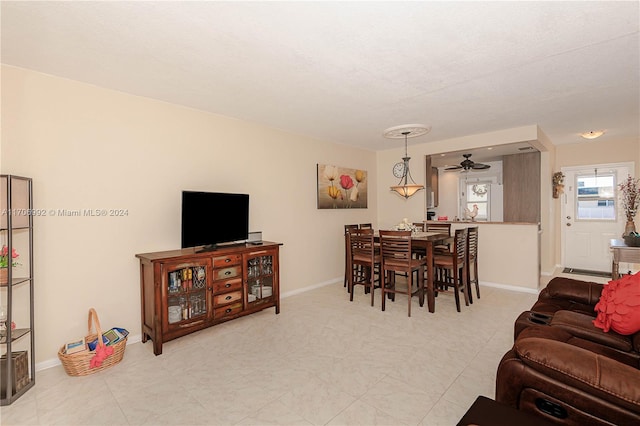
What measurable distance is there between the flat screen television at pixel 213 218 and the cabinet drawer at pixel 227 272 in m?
0.30

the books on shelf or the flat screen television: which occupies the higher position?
the flat screen television

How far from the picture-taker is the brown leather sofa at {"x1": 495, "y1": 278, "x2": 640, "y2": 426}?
121cm

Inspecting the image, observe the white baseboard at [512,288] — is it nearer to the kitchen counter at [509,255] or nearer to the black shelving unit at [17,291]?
the kitchen counter at [509,255]

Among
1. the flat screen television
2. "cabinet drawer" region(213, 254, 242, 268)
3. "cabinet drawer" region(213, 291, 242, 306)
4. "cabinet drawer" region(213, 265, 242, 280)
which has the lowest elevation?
"cabinet drawer" region(213, 291, 242, 306)

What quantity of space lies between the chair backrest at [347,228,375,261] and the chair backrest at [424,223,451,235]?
1.53m

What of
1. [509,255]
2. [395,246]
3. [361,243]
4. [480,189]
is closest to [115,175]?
[361,243]

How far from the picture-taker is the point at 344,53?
87.7 inches

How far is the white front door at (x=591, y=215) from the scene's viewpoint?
543 centimetres

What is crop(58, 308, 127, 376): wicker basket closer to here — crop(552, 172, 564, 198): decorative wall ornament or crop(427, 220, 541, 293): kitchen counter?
crop(427, 220, 541, 293): kitchen counter

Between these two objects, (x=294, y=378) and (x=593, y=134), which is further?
(x=593, y=134)

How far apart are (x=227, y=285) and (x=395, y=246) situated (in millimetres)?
2011

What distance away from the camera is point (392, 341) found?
2932 millimetres

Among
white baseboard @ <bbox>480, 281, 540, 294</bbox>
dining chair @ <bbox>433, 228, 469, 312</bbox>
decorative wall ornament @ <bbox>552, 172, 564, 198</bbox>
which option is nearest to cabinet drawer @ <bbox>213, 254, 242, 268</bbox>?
dining chair @ <bbox>433, 228, 469, 312</bbox>

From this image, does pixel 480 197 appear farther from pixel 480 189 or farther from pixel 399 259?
pixel 399 259
